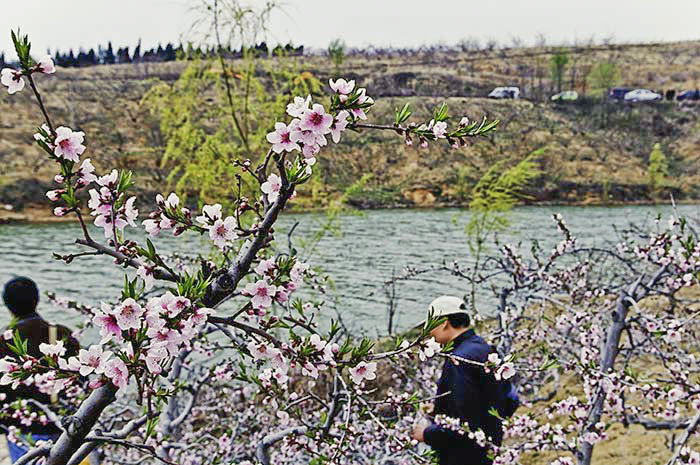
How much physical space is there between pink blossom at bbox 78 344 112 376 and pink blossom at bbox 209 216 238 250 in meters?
0.32

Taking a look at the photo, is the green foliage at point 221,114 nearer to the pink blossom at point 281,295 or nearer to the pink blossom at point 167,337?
the pink blossom at point 281,295

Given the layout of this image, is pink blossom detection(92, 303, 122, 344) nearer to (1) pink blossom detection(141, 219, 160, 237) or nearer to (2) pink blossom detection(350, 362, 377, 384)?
(1) pink blossom detection(141, 219, 160, 237)

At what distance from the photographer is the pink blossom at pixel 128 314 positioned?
99 centimetres

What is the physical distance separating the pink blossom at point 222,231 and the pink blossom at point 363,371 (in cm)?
41

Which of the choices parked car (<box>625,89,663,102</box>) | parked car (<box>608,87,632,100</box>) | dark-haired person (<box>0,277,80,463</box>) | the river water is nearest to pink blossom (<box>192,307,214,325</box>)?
dark-haired person (<box>0,277,80,463</box>)

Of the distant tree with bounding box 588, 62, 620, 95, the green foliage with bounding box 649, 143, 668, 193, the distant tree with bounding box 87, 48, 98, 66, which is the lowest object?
the green foliage with bounding box 649, 143, 668, 193

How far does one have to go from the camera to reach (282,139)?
1154 mm

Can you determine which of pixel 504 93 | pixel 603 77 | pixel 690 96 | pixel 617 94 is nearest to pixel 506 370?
pixel 504 93

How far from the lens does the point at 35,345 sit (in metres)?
2.95

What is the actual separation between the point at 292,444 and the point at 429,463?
0.55 meters

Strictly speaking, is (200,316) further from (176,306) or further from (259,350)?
(259,350)

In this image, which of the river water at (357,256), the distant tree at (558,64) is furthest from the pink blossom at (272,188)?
the distant tree at (558,64)

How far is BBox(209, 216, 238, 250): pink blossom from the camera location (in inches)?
49.1

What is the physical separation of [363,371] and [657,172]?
39469 mm
